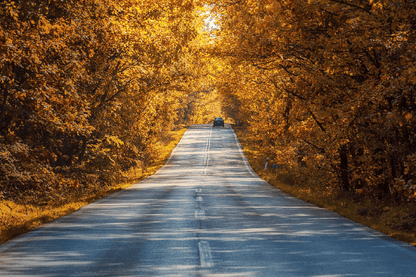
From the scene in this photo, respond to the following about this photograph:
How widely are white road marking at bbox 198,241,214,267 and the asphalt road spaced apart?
2 centimetres

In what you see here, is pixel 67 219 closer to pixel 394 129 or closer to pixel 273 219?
pixel 273 219

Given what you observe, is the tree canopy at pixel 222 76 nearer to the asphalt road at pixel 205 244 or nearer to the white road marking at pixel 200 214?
the asphalt road at pixel 205 244

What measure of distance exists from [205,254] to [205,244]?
2.77ft

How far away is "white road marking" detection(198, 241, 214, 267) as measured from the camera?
287 inches

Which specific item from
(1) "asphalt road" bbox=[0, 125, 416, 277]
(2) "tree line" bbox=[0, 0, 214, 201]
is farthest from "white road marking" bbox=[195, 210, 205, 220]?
(2) "tree line" bbox=[0, 0, 214, 201]

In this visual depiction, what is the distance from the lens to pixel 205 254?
792 centimetres

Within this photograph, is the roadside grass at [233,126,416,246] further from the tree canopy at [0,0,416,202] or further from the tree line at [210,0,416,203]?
the tree canopy at [0,0,416,202]

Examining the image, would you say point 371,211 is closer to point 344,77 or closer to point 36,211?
point 344,77

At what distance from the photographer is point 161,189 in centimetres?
2194

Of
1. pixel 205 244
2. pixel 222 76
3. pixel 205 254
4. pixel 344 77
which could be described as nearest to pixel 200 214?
pixel 205 244

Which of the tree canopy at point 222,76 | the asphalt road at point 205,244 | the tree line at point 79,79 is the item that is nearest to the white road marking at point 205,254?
the asphalt road at point 205,244

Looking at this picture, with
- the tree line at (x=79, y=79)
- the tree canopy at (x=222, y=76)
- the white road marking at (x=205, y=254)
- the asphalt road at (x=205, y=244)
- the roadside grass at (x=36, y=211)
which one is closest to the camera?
the asphalt road at (x=205, y=244)

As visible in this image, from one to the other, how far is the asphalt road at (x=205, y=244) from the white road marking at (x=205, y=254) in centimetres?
2

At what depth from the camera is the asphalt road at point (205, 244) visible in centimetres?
704
